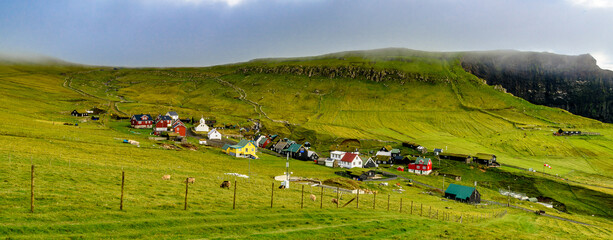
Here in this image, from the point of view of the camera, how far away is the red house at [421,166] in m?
90.3

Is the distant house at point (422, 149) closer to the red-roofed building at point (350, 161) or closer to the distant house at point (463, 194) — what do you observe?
the red-roofed building at point (350, 161)

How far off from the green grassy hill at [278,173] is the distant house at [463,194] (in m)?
5.44

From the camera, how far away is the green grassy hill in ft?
59.8

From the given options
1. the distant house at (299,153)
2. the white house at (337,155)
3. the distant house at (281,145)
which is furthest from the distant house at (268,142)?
the white house at (337,155)

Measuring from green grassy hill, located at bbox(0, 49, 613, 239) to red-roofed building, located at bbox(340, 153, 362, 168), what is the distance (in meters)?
9.40

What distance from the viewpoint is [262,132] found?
130 metres

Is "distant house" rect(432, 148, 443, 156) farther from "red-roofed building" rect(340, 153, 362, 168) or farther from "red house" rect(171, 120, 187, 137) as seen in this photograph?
"red house" rect(171, 120, 187, 137)

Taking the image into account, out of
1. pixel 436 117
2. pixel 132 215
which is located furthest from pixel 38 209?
pixel 436 117

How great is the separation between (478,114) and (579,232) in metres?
149

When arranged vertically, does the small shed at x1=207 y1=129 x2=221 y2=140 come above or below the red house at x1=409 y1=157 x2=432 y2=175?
above

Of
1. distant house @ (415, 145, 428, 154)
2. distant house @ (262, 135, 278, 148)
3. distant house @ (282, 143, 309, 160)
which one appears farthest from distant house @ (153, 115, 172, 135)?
distant house @ (415, 145, 428, 154)

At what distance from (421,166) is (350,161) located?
2029cm

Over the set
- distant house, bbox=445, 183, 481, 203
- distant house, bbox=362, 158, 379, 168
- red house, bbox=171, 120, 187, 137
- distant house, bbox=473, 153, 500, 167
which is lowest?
distant house, bbox=362, 158, 379, 168

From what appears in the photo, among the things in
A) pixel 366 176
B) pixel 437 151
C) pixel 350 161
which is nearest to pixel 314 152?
pixel 350 161
